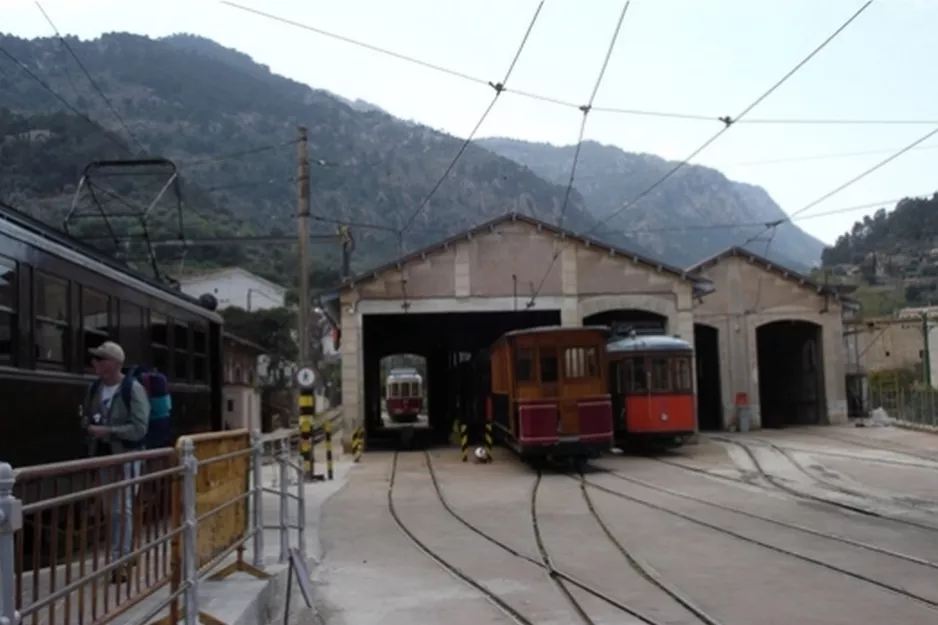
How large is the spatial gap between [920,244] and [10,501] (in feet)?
304

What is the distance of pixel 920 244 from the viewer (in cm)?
8688

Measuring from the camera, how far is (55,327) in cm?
883

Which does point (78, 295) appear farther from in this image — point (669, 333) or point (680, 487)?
point (669, 333)

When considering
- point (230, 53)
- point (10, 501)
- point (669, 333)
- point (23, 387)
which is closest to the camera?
point (10, 501)

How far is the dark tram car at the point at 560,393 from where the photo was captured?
2130cm

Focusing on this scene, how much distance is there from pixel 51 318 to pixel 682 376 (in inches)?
728

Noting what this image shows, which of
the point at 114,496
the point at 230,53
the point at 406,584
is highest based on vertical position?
the point at 230,53

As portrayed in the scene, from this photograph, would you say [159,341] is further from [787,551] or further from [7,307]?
[787,551]

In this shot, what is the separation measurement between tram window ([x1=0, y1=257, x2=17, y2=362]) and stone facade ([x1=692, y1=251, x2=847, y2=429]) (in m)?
28.9

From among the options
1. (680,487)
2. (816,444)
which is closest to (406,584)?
(680,487)

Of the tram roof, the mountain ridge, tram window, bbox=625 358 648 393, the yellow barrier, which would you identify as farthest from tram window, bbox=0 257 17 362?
the mountain ridge

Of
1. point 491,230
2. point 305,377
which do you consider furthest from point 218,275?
point 305,377

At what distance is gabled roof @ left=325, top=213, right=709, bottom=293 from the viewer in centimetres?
2931

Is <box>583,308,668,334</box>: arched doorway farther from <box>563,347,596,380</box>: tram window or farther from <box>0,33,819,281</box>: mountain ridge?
<box>0,33,819,281</box>: mountain ridge
